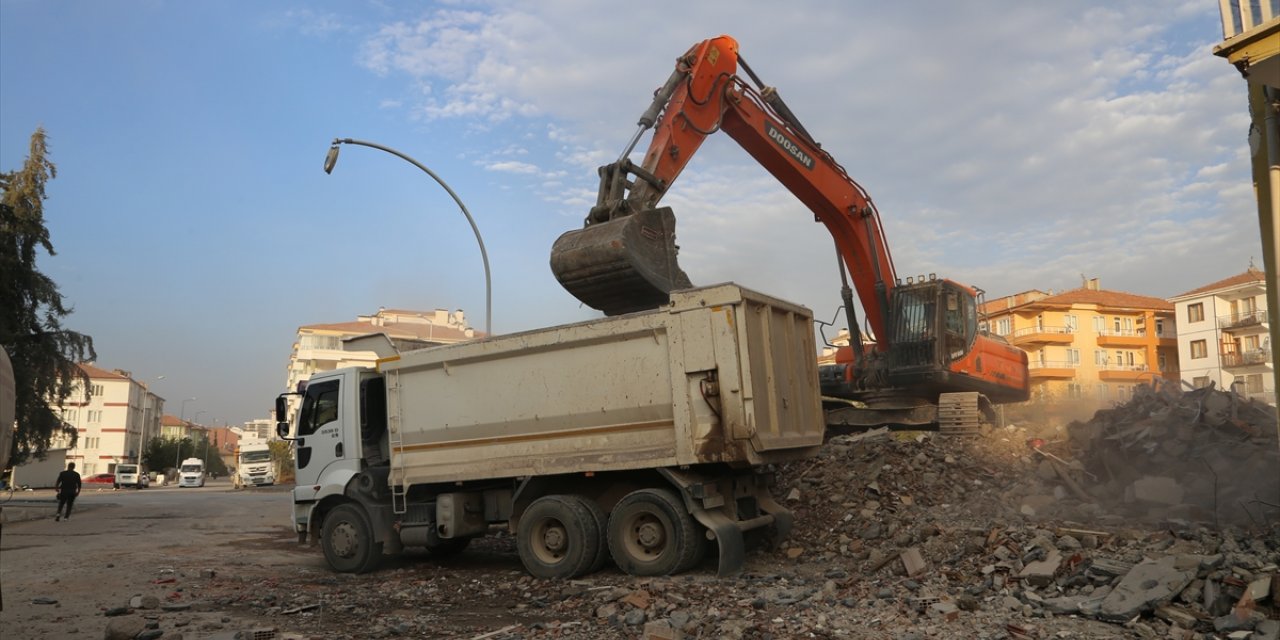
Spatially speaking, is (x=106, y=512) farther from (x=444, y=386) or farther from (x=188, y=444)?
(x=188, y=444)

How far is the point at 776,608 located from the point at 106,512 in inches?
985

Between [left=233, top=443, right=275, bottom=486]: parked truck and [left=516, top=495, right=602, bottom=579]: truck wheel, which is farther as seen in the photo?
[left=233, top=443, right=275, bottom=486]: parked truck

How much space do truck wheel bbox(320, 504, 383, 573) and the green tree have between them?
17.0 m

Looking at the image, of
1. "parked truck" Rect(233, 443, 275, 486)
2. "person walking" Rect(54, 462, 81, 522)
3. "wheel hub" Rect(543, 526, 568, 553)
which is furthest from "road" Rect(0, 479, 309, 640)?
"parked truck" Rect(233, 443, 275, 486)

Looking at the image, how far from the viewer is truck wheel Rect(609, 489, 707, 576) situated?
813cm

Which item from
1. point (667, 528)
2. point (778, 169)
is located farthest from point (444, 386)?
point (778, 169)

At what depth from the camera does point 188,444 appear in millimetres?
94688

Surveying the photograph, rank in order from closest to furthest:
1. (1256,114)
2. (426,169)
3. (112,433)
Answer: (1256,114) → (426,169) → (112,433)

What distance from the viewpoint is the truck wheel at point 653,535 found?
26.7ft

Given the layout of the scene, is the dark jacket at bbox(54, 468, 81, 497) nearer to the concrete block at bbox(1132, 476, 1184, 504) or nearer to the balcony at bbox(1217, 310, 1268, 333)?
the concrete block at bbox(1132, 476, 1184, 504)

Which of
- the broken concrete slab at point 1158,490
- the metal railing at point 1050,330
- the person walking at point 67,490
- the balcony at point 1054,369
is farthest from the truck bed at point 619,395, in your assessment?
the metal railing at point 1050,330

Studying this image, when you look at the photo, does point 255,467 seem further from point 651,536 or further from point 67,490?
point 651,536

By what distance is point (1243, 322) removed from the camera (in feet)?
154

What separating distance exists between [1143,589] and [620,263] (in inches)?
221
